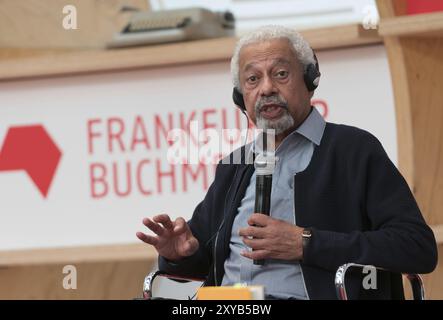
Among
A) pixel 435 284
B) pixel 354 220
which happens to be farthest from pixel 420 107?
pixel 354 220

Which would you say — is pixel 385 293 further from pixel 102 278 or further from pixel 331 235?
pixel 102 278

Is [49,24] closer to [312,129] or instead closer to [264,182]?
[312,129]

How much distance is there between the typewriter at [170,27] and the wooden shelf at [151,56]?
64 mm

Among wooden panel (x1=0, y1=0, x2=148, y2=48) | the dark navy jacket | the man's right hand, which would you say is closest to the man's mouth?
the dark navy jacket

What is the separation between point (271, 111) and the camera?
2143 millimetres

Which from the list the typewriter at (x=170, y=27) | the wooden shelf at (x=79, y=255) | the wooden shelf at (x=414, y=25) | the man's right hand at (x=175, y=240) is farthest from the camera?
the typewriter at (x=170, y=27)

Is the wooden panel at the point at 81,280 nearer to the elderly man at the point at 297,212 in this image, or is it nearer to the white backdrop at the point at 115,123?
the white backdrop at the point at 115,123

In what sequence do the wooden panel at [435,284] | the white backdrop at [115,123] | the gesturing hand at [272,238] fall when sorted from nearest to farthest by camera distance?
the gesturing hand at [272,238], the wooden panel at [435,284], the white backdrop at [115,123]

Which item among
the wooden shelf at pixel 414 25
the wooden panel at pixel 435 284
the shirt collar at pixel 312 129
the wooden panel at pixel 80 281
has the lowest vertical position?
the wooden panel at pixel 80 281

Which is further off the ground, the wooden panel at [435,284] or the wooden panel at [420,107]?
the wooden panel at [420,107]

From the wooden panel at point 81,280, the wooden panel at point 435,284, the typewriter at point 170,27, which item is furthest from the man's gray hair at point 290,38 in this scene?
the wooden panel at point 81,280

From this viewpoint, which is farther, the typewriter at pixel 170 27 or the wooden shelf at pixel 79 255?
the typewriter at pixel 170 27

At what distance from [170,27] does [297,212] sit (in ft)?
4.33

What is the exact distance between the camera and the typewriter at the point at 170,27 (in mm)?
3176
